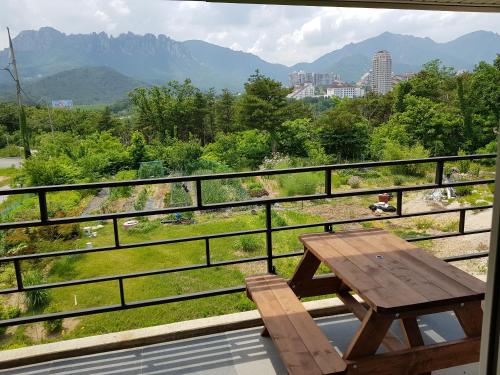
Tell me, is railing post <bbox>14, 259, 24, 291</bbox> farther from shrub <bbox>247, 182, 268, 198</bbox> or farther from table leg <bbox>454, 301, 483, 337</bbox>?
shrub <bbox>247, 182, 268, 198</bbox>

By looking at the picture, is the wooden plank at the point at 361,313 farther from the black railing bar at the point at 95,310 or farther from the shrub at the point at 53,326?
the shrub at the point at 53,326

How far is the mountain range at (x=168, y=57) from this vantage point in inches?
3307

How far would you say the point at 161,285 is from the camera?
24.4 ft

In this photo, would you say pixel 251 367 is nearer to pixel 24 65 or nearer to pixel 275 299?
pixel 275 299

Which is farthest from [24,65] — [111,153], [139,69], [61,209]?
[61,209]

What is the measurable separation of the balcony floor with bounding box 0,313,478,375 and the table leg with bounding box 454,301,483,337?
358mm

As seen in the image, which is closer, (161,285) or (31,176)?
(161,285)

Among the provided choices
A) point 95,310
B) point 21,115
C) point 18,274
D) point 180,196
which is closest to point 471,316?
point 95,310

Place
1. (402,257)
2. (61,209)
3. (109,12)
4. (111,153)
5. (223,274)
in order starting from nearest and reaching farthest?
(402,257) → (223,274) → (61,209) → (111,153) → (109,12)

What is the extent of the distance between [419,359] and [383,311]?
371mm

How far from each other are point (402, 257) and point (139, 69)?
133m

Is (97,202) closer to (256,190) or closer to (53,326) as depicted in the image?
(256,190)

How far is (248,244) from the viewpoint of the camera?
9.26 metres

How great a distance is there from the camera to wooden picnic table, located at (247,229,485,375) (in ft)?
5.09
